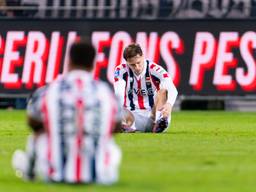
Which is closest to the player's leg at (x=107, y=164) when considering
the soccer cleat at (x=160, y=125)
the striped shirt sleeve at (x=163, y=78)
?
the striped shirt sleeve at (x=163, y=78)

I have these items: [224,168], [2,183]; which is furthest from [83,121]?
[224,168]

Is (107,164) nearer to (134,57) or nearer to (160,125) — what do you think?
(134,57)

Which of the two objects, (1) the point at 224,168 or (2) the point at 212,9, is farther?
→ (2) the point at 212,9

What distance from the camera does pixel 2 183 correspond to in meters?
11.4

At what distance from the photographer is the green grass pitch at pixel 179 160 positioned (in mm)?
10984

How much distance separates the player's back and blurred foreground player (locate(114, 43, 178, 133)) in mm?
9294

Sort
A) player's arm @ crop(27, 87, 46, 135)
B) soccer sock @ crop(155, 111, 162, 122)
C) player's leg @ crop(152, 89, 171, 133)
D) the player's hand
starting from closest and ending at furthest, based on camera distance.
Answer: player's arm @ crop(27, 87, 46, 135) → the player's hand → player's leg @ crop(152, 89, 171, 133) → soccer sock @ crop(155, 111, 162, 122)

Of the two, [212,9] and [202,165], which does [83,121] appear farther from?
[212,9]

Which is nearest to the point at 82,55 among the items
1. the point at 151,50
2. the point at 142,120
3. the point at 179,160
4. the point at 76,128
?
the point at 76,128

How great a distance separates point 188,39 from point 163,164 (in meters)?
19.5

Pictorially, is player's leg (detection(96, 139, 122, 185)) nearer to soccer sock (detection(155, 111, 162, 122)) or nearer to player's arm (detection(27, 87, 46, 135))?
player's arm (detection(27, 87, 46, 135))

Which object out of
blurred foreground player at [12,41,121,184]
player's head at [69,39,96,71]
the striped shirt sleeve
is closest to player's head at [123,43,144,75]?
the striped shirt sleeve

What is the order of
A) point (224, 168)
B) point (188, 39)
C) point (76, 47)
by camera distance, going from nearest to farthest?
point (76, 47), point (224, 168), point (188, 39)

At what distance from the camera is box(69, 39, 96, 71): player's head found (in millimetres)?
10594
